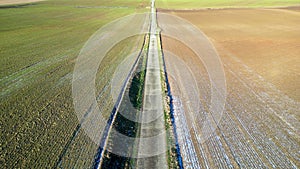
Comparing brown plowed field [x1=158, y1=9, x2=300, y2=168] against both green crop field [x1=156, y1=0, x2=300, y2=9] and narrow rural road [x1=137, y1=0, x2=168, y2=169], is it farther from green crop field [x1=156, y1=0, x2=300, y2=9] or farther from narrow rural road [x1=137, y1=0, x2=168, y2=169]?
green crop field [x1=156, y1=0, x2=300, y2=9]

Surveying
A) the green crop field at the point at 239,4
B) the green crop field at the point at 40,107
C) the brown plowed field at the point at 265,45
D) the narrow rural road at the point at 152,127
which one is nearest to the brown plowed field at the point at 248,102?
the brown plowed field at the point at 265,45

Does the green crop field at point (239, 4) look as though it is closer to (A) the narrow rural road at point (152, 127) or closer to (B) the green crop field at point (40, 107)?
(B) the green crop field at point (40, 107)

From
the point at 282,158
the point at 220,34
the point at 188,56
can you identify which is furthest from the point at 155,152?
the point at 220,34

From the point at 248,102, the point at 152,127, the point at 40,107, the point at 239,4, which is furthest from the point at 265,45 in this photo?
the point at 239,4

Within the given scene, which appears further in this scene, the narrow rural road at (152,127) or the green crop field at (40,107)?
the narrow rural road at (152,127)

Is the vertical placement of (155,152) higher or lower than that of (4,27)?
lower

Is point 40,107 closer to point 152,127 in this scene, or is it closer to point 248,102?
point 152,127

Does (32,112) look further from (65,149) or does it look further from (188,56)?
(188,56)
